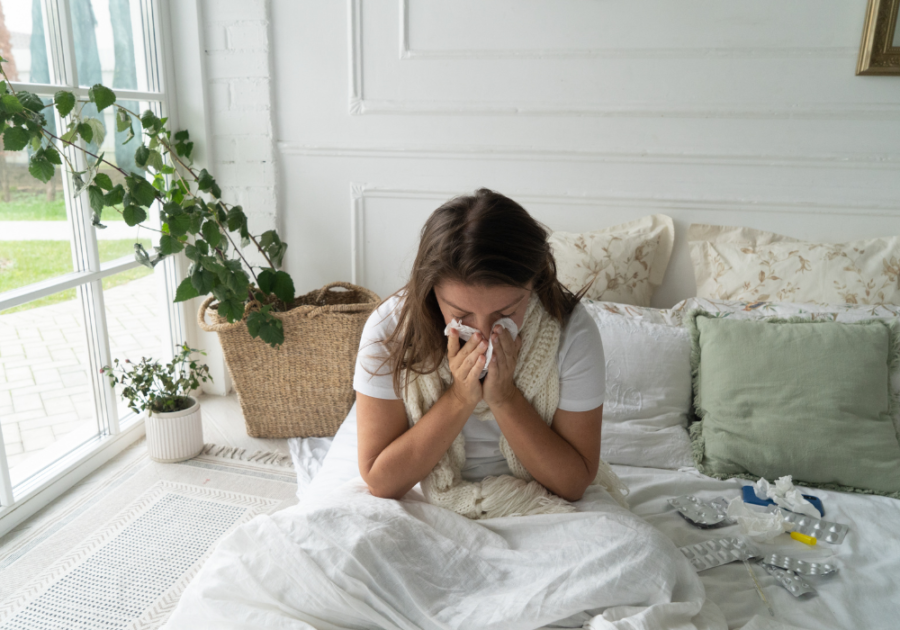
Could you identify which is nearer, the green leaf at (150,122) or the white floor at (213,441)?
the white floor at (213,441)

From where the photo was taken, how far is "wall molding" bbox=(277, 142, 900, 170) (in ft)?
6.15

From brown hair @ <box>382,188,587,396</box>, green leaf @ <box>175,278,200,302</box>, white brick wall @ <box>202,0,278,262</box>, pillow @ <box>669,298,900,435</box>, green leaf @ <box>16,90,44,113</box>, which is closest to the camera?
brown hair @ <box>382,188,587,396</box>

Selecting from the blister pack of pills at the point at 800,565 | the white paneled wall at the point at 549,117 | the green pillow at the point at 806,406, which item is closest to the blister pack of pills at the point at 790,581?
the blister pack of pills at the point at 800,565

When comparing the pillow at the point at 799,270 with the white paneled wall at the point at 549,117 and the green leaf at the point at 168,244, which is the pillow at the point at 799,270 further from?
the green leaf at the point at 168,244

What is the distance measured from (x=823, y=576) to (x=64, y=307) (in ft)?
6.71

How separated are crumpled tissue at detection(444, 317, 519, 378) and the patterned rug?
3.05 feet

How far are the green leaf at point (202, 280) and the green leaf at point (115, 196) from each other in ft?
0.87

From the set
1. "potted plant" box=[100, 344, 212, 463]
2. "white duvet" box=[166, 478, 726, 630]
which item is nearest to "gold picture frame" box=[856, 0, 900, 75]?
"white duvet" box=[166, 478, 726, 630]

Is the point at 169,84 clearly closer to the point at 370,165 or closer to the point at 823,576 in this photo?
the point at 370,165

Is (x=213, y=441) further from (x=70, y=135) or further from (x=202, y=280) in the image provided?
(x=70, y=135)

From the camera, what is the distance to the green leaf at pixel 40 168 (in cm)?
149

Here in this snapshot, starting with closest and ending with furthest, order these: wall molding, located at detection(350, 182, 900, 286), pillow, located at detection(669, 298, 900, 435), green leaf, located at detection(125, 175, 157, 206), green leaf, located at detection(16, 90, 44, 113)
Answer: green leaf, located at detection(16, 90, 44, 113)
pillow, located at detection(669, 298, 900, 435)
green leaf, located at detection(125, 175, 157, 206)
wall molding, located at detection(350, 182, 900, 286)

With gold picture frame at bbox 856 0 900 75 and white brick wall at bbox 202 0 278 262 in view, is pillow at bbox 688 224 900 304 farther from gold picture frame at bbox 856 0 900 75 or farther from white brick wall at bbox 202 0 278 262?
white brick wall at bbox 202 0 278 262

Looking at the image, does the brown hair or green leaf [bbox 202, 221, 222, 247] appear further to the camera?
green leaf [bbox 202, 221, 222, 247]
